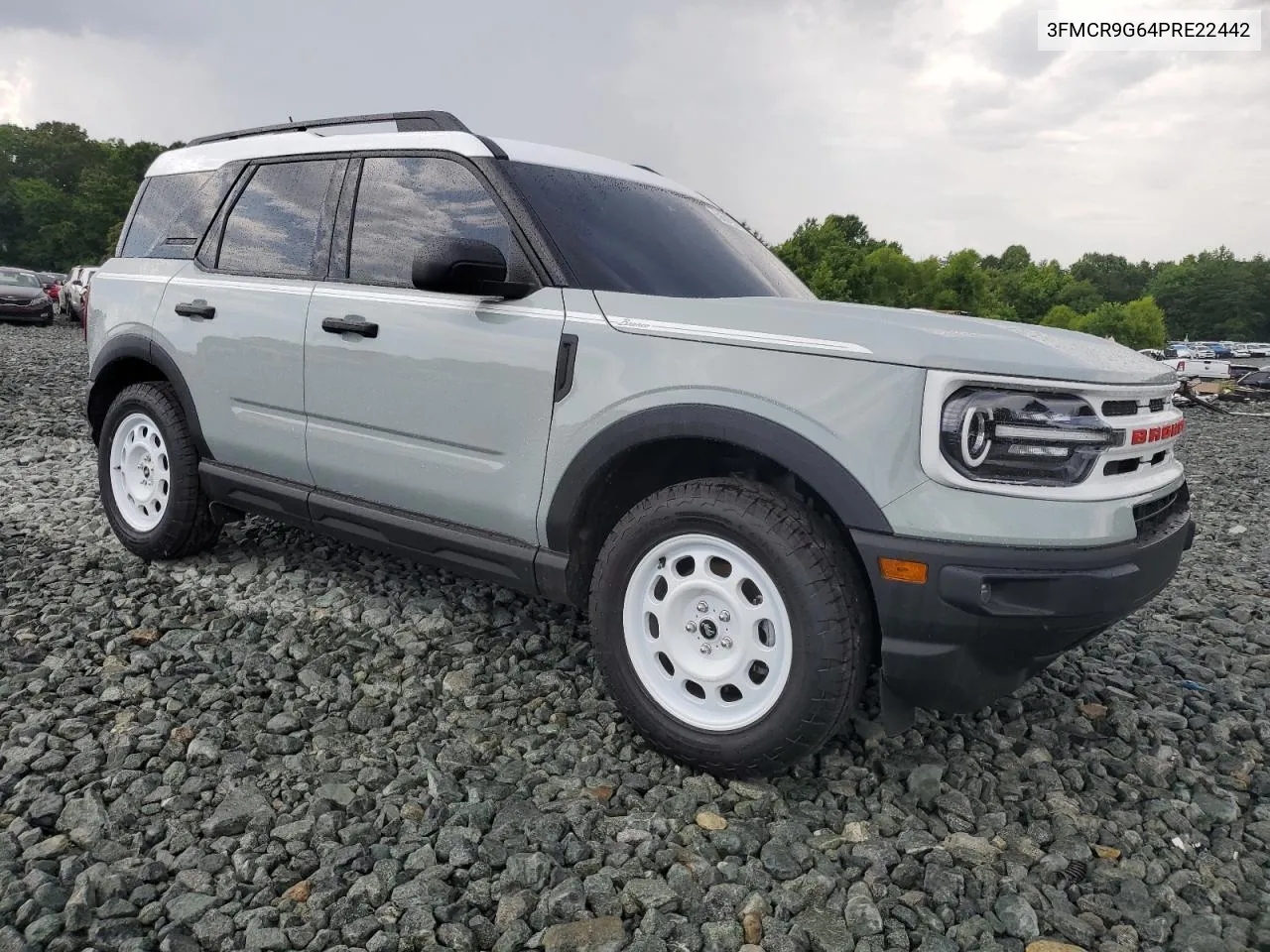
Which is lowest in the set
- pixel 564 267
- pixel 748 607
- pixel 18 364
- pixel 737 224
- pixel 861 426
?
pixel 18 364

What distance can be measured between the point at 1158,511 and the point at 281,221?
3.55m

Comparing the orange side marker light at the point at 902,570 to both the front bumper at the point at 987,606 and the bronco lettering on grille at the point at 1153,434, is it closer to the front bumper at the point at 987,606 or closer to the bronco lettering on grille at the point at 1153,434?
the front bumper at the point at 987,606

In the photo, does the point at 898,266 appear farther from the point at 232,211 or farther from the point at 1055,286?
the point at 232,211

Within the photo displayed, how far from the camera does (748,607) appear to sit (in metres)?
2.81

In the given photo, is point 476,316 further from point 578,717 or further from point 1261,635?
point 1261,635

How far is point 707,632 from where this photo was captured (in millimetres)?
2912

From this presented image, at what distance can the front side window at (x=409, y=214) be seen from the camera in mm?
3463

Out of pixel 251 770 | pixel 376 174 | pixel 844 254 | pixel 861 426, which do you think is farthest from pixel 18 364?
pixel 844 254

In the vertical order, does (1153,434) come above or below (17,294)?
above

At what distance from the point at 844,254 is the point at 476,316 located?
56745 mm

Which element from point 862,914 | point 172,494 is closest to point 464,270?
point 862,914

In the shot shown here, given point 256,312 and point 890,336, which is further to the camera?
point 256,312

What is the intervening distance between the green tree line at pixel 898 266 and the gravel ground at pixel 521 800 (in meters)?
24.1

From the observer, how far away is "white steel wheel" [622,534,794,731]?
9.17 ft
